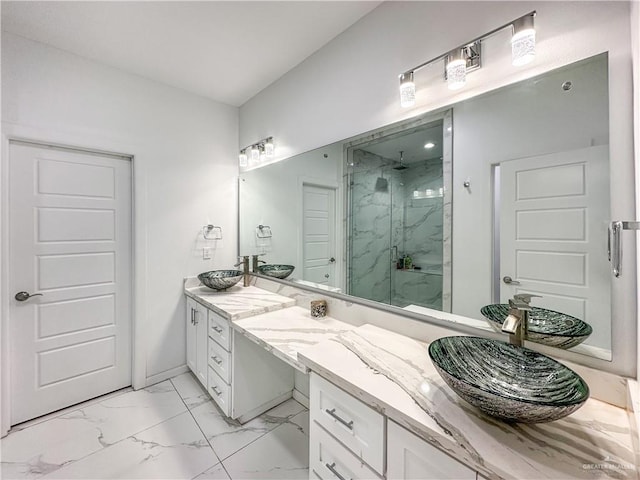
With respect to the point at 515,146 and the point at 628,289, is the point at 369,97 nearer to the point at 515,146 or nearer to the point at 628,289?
the point at 515,146

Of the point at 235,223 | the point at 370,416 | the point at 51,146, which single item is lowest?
the point at 370,416

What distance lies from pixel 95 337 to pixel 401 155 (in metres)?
2.82

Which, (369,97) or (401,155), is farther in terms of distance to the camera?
(369,97)

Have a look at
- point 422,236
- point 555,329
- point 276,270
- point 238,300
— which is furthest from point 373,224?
point 238,300

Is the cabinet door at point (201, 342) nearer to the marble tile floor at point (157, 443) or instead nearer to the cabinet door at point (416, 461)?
the marble tile floor at point (157, 443)

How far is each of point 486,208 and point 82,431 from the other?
9.71 feet

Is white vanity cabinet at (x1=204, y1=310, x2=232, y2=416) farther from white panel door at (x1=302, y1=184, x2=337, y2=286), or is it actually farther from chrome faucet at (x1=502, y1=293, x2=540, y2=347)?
chrome faucet at (x1=502, y1=293, x2=540, y2=347)

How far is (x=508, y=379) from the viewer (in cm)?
94

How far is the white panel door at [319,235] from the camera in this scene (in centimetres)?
199

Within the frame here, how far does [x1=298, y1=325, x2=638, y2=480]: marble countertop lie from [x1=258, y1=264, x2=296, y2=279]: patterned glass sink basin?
4.18ft

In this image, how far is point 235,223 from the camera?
9.86ft

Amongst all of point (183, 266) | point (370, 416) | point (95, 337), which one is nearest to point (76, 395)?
point (95, 337)

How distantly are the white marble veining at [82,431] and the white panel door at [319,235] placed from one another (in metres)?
1.55

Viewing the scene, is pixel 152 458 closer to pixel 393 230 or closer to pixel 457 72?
pixel 393 230
